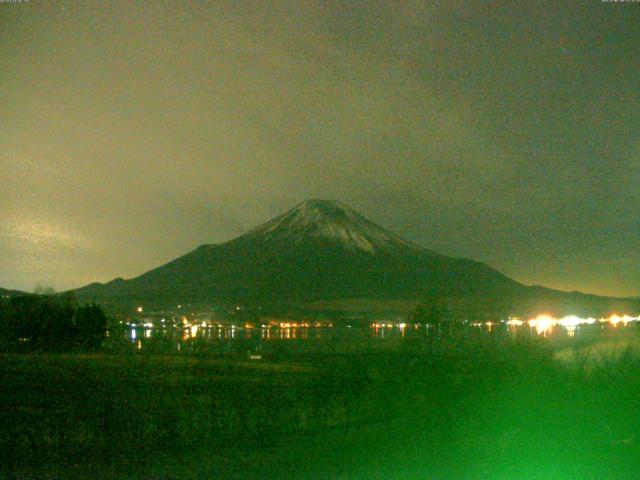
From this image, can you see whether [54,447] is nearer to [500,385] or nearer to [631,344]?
[500,385]

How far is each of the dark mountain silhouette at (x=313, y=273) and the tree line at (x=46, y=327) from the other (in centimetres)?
7264

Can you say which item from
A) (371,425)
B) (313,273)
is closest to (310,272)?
(313,273)

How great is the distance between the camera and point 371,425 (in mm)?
15688

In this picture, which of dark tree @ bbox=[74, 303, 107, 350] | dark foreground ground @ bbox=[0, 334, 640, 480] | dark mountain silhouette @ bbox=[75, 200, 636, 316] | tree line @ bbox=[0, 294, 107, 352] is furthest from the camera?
dark mountain silhouette @ bbox=[75, 200, 636, 316]

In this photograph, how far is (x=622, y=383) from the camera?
661 inches

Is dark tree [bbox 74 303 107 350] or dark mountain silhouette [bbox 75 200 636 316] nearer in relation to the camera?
dark tree [bbox 74 303 107 350]

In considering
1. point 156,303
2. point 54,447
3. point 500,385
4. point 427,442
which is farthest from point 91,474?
point 156,303

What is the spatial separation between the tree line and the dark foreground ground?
2061 cm

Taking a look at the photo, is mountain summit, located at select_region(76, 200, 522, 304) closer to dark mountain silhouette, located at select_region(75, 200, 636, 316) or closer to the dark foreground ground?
dark mountain silhouette, located at select_region(75, 200, 636, 316)

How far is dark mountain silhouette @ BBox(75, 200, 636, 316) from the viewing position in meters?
135

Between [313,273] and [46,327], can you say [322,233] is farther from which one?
[46,327]

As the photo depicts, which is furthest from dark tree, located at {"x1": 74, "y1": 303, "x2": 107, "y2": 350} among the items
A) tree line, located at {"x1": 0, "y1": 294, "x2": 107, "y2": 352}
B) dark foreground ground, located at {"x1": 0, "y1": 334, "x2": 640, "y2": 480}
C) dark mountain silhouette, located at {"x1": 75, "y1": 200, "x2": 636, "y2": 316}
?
dark mountain silhouette, located at {"x1": 75, "y1": 200, "x2": 636, "y2": 316}

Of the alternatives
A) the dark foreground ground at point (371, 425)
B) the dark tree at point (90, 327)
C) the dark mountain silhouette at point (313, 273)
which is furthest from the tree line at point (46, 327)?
the dark mountain silhouette at point (313, 273)

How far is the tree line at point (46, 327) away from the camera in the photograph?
4266 cm
